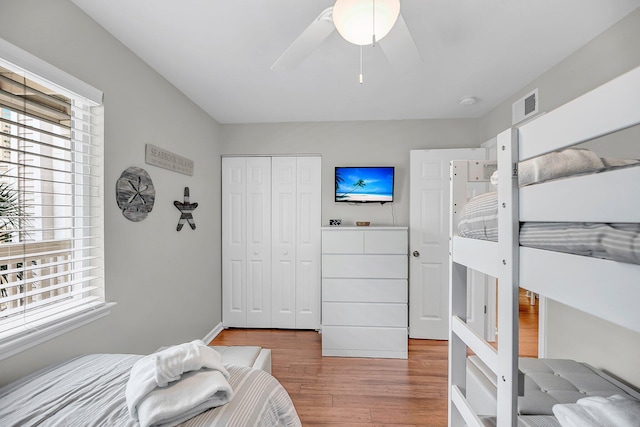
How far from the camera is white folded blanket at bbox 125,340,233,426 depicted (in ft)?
3.04

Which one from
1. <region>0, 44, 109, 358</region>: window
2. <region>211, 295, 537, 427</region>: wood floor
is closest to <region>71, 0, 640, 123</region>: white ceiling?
<region>0, 44, 109, 358</region>: window

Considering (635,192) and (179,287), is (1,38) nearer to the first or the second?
(179,287)

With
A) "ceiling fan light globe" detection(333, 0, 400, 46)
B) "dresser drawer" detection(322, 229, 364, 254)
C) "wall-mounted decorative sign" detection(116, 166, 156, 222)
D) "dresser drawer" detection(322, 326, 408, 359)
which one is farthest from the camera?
"dresser drawer" detection(322, 229, 364, 254)

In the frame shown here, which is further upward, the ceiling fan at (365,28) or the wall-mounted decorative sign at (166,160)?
the ceiling fan at (365,28)

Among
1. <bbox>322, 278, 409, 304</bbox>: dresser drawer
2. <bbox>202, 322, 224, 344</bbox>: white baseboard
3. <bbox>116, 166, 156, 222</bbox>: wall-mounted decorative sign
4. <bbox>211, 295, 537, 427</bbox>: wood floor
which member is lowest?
<bbox>211, 295, 537, 427</bbox>: wood floor

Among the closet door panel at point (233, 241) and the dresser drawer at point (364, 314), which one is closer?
the dresser drawer at point (364, 314)

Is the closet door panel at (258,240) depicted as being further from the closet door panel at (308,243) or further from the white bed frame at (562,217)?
the white bed frame at (562,217)

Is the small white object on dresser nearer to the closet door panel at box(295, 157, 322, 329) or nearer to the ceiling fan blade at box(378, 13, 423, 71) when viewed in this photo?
the closet door panel at box(295, 157, 322, 329)

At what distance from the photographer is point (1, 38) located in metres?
1.10

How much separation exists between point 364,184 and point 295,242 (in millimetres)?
1047

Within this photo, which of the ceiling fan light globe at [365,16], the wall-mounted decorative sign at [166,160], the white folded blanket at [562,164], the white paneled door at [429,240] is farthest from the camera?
the white paneled door at [429,240]

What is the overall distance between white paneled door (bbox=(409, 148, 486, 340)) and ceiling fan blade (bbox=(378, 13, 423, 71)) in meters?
1.75

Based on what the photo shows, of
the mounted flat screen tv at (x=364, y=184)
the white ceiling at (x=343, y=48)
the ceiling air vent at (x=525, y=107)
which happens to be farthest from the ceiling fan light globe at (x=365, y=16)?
the mounted flat screen tv at (x=364, y=184)

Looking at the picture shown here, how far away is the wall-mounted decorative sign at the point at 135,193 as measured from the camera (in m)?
1.74
